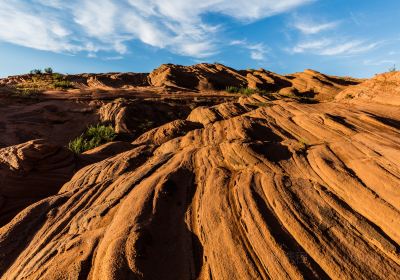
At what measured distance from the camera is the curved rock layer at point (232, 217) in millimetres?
5285

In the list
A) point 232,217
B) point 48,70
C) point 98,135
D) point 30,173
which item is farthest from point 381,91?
point 48,70

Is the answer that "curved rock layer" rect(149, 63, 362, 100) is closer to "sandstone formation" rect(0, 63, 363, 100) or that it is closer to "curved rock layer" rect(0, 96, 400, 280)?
"sandstone formation" rect(0, 63, 363, 100)

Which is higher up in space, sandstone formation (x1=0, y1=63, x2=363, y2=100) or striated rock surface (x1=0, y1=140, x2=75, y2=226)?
striated rock surface (x1=0, y1=140, x2=75, y2=226)

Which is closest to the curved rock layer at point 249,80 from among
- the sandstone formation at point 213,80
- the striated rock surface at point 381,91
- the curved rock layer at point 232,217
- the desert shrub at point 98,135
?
the sandstone formation at point 213,80

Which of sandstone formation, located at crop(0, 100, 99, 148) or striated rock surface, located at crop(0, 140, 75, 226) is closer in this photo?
striated rock surface, located at crop(0, 140, 75, 226)

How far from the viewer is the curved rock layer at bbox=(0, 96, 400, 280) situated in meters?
5.29

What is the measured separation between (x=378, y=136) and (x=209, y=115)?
947 cm

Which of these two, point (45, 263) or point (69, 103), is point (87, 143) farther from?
point (45, 263)

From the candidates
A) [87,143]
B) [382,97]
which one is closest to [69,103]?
[87,143]

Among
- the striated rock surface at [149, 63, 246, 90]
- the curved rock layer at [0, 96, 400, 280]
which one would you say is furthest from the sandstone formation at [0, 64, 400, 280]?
the striated rock surface at [149, 63, 246, 90]

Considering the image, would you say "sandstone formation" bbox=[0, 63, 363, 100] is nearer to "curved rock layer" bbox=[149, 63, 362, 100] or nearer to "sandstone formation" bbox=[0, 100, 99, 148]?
"curved rock layer" bbox=[149, 63, 362, 100]

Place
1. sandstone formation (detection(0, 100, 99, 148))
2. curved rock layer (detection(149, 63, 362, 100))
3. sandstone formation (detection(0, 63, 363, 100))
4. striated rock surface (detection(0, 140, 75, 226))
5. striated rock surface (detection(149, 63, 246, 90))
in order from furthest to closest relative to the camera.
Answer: striated rock surface (detection(149, 63, 246, 90)) → curved rock layer (detection(149, 63, 362, 100)) → sandstone formation (detection(0, 63, 363, 100)) → sandstone formation (detection(0, 100, 99, 148)) → striated rock surface (detection(0, 140, 75, 226))

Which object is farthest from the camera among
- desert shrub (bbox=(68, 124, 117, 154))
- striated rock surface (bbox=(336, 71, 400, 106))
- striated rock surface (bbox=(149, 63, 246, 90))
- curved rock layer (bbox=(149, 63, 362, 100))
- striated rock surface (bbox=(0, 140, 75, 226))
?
striated rock surface (bbox=(149, 63, 246, 90))

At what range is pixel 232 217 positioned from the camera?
20.9ft
